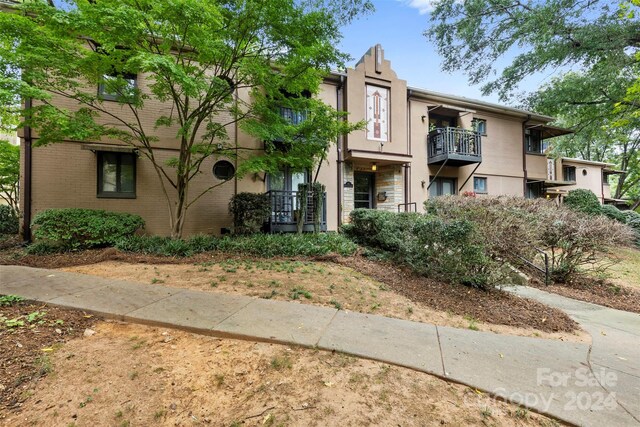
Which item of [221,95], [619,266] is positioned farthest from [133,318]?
[619,266]

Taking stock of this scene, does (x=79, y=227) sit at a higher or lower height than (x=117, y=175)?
lower

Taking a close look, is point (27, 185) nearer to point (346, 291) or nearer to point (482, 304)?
point (346, 291)

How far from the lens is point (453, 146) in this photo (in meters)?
11.4

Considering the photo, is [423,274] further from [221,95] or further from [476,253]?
[221,95]

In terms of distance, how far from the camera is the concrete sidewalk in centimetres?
218

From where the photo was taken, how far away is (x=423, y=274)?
17.8 feet

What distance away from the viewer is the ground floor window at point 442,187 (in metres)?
12.6

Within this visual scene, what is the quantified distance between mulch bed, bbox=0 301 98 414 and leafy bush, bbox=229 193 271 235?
5336 mm

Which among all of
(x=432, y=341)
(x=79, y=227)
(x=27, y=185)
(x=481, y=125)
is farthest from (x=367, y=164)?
(x=27, y=185)

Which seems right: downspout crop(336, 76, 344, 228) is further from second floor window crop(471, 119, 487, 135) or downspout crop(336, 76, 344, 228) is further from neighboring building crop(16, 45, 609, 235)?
second floor window crop(471, 119, 487, 135)

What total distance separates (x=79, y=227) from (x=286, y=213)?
5.49 metres

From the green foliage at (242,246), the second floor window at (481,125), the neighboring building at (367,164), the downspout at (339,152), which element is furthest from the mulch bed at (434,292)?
the second floor window at (481,125)

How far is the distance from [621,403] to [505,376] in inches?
31.0

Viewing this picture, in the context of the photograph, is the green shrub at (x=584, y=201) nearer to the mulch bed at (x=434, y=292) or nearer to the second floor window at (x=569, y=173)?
the second floor window at (x=569, y=173)
